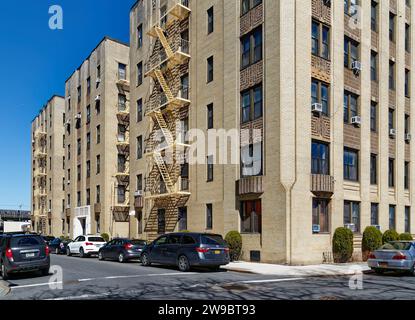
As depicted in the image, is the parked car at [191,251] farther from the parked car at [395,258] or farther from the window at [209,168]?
the window at [209,168]

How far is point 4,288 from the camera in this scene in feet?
44.2

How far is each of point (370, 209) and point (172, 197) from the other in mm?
13135

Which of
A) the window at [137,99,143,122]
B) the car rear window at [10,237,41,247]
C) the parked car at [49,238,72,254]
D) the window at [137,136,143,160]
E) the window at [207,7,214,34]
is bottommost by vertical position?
the parked car at [49,238,72,254]

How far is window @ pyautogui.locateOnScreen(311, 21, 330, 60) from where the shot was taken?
2388cm

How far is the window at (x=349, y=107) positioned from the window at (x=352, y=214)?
487 cm

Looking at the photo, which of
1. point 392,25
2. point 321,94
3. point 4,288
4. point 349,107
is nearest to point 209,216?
point 321,94

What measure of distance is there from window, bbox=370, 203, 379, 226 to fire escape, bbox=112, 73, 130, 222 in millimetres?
22938

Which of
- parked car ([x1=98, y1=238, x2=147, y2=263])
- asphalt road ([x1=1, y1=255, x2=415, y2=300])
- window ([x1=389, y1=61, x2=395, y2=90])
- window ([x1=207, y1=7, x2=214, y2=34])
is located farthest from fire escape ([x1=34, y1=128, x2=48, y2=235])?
window ([x1=389, y1=61, x2=395, y2=90])

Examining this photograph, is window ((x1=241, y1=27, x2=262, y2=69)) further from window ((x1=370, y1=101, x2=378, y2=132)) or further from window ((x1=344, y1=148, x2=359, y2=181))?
window ((x1=370, y1=101, x2=378, y2=132))

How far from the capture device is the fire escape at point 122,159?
41656mm

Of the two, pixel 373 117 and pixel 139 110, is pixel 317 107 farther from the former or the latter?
pixel 139 110

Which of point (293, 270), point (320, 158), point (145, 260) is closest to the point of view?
point (293, 270)

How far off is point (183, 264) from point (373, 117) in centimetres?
1672
